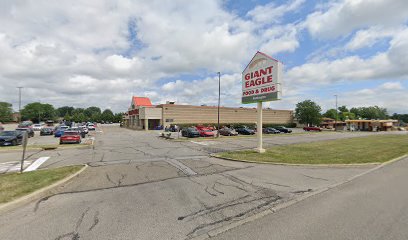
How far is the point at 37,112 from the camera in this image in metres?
109

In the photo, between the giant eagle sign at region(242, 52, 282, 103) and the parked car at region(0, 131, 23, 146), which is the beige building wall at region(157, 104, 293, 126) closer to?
the parked car at region(0, 131, 23, 146)

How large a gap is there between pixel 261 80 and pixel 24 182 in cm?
1348

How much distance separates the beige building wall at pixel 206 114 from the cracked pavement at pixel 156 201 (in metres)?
43.0

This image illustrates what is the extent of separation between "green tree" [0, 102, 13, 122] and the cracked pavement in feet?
388

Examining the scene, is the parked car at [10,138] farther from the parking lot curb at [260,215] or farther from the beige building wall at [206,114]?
the beige building wall at [206,114]

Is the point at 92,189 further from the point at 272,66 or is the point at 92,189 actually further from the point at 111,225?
the point at 272,66

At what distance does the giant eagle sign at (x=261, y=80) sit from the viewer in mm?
13969

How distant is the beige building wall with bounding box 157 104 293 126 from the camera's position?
173ft

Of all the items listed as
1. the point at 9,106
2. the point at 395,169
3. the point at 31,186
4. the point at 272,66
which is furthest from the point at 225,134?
the point at 9,106

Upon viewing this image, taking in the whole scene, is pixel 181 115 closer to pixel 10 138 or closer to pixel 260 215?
pixel 10 138

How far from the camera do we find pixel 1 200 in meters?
5.44

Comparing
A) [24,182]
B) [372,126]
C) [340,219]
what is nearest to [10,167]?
[24,182]

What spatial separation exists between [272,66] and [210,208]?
37.3 ft

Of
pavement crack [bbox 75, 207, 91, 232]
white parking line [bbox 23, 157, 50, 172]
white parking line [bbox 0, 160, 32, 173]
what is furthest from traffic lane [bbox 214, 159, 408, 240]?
white parking line [bbox 0, 160, 32, 173]
